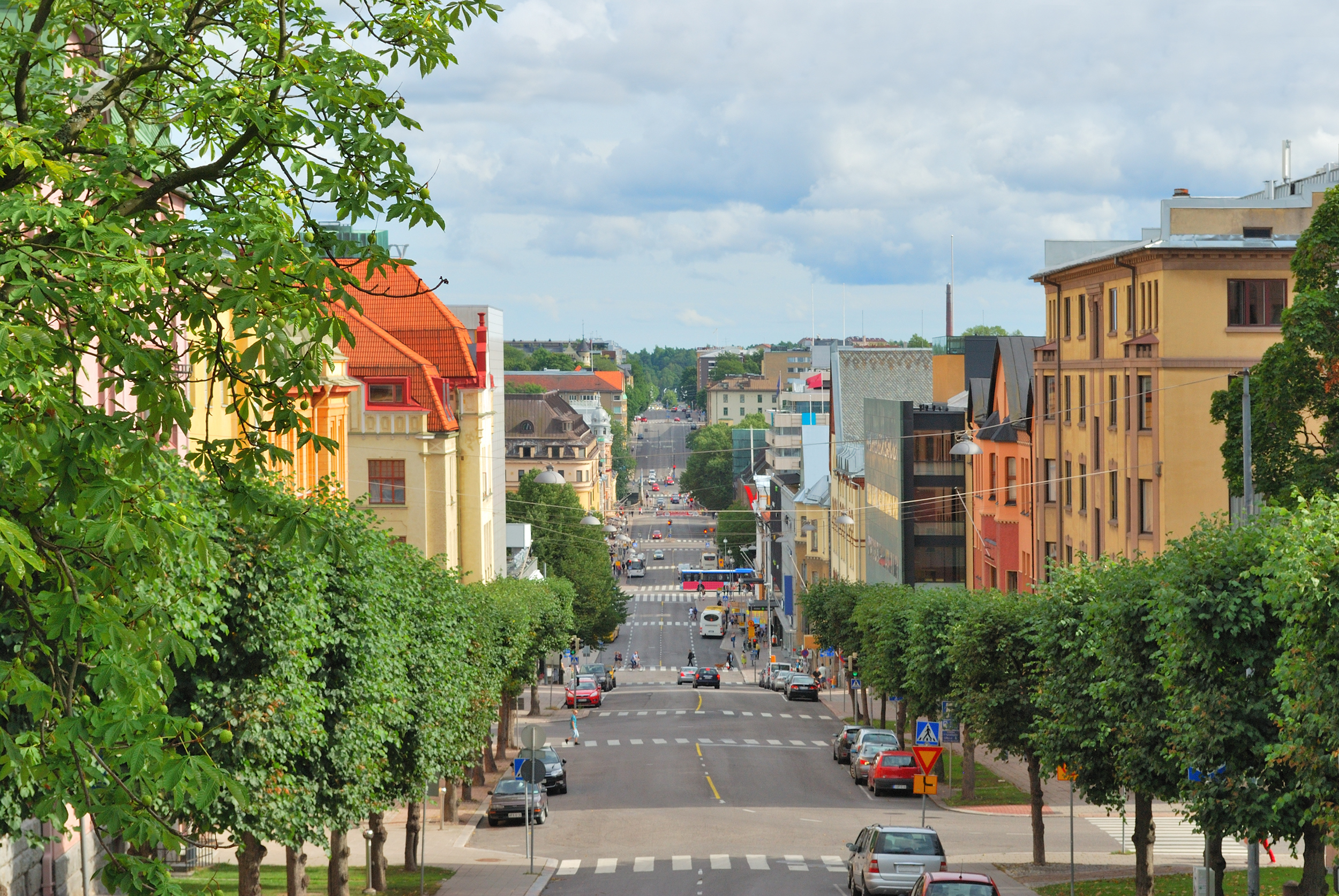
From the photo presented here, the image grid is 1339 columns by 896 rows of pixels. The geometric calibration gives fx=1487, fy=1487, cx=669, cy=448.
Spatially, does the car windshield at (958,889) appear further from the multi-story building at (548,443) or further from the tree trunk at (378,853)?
the multi-story building at (548,443)

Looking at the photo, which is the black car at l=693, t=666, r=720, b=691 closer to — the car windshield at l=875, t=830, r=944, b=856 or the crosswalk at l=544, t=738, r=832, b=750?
the crosswalk at l=544, t=738, r=832, b=750

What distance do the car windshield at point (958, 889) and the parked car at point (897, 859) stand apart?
369cm

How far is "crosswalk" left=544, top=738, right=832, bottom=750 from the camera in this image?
61812 mm

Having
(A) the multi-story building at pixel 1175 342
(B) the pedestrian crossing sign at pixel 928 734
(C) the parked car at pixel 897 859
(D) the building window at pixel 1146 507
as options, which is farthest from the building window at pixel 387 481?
(C) the parked car at pixel 897 859

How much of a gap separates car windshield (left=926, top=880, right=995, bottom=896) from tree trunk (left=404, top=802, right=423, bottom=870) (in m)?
13.5

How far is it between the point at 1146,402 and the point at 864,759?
589 inches

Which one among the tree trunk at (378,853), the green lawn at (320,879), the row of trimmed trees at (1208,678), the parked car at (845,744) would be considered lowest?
the parked car at (845,744)

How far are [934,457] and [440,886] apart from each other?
183 ft

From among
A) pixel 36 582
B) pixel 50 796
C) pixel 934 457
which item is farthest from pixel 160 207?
pixel 934 457

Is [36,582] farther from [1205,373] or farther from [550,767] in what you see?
[1205,373]

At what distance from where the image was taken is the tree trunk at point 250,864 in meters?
21.1

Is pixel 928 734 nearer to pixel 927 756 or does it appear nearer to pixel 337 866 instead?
pixel 927 756

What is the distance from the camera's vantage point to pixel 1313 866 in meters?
20.1

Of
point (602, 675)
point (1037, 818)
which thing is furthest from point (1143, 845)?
point (602, 675)
